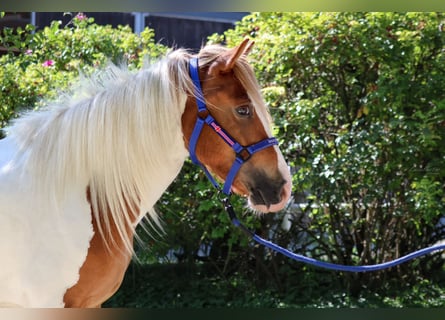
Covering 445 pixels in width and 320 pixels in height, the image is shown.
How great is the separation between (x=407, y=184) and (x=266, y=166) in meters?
3.28

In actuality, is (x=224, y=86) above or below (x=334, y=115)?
above

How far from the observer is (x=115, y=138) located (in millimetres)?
2627

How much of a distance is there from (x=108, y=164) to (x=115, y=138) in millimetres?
111

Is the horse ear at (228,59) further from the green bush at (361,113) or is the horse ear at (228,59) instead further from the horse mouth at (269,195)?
the green bush at (361,113)

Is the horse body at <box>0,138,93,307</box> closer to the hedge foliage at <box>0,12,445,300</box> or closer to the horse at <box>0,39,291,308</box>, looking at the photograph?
the horse at <box>0,39,291,308</box>

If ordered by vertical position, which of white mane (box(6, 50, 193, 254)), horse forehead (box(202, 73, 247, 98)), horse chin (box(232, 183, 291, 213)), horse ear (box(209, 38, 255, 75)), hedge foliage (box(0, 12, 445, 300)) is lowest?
hedge foliage (box(0, 12, 445, 300))

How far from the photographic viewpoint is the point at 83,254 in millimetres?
2486

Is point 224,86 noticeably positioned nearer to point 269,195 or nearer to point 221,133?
point 221,133

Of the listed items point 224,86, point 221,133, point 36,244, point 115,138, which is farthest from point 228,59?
point 36,244

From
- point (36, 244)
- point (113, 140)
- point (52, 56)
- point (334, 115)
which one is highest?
point (113, 140)

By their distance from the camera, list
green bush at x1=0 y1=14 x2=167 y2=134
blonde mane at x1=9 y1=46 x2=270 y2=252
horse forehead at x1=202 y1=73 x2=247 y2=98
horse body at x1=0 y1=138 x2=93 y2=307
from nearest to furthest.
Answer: horse body at x1=0 y1=138 x2=93 y2=307, blonde mane at x1=9 y1=46 x2=270 y2=252, horse forehead at x1=202 y1=73 x2=247 y2=98, green bush at x1=0 y1=14 x2=167 y2=134

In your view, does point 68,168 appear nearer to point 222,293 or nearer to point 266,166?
point 266,166

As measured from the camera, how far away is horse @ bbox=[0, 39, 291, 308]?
8.02 feet

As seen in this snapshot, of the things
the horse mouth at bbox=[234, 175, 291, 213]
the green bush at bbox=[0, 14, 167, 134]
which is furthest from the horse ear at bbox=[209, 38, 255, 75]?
the green bush at bbox=[0, 14, 167, 134]
